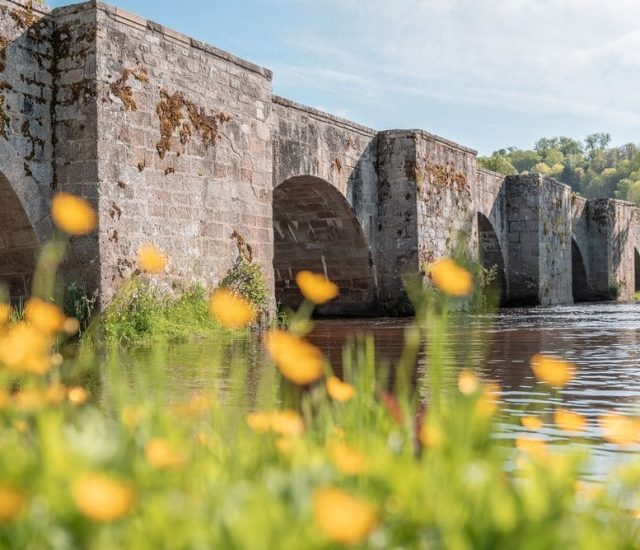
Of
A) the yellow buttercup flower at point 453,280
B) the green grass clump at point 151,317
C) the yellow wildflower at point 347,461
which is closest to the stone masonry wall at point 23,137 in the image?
the green grass clump at point 151,317

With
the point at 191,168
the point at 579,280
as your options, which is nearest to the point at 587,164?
the point at 579,280

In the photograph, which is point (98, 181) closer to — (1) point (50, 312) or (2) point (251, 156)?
(2) point (251, 156)

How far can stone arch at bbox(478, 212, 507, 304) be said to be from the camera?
19.0m

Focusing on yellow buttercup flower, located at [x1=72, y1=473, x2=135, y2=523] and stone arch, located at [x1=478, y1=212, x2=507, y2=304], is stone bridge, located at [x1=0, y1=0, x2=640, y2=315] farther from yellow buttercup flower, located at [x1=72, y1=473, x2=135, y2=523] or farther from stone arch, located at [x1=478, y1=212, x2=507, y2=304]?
yellow buttercup flower, located at [x1=72, y1=473, x2=135, y2=523]

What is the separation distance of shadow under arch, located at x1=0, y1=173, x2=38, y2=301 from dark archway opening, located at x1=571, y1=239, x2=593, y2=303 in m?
18.7

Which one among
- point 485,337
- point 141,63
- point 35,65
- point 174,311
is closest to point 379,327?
point 485,337

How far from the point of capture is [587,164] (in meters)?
105

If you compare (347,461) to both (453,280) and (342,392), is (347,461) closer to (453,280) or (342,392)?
(453,280)

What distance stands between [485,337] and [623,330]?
78.0 inches

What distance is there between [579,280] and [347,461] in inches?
972

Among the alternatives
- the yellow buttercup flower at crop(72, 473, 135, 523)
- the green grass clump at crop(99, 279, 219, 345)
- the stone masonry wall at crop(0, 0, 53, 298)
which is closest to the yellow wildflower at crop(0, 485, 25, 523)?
the yellow buttercup flower at crop(72, 473, 135, 523)

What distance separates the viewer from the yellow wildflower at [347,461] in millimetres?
1604

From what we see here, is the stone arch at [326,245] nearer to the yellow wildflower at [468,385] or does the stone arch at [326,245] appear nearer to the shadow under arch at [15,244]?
the shadow under arch at [15,244]

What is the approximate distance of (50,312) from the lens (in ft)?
7.56
